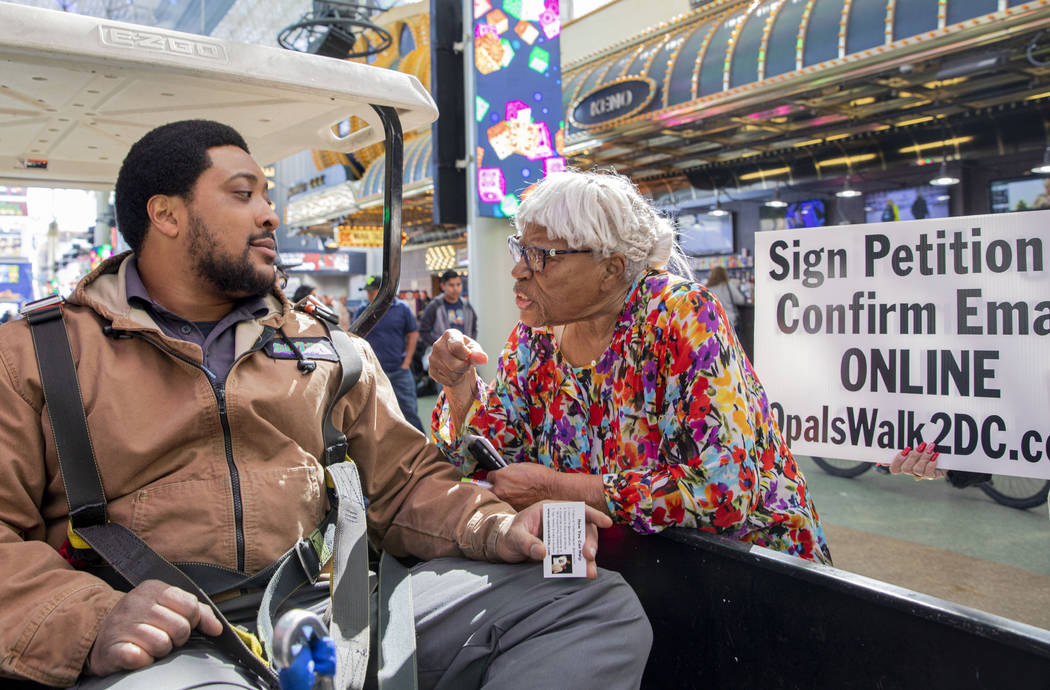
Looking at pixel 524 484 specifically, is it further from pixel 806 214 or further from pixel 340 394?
pixel 806 214

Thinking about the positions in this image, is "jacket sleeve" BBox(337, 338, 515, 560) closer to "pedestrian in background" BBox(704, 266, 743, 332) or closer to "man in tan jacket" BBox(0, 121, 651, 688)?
"man in tan jacket" BBox(0, 121, 651, 688)

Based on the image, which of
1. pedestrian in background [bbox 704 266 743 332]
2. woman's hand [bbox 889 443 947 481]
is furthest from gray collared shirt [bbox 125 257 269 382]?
pedestrian in background [bbox 704 266 743 332]

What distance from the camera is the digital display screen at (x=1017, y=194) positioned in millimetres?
7051

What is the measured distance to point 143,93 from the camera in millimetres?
1987

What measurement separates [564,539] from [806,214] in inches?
334

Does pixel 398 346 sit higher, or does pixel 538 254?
pixel 538 254

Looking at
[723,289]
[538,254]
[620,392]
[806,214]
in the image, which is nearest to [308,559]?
[620,392]

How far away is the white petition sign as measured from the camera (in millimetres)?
1951

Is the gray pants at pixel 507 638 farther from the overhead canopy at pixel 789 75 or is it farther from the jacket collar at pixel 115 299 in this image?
the overhead canopy at pixel 789 75

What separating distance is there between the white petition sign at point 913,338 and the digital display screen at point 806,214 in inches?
278

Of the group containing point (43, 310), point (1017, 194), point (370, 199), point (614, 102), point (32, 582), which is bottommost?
point (32, 582)

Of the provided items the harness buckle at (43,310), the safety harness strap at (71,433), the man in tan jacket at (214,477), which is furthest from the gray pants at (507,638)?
the harness buckle at (43,310)

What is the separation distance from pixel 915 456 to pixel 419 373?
1090 centimetres

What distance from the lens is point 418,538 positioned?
1.93 m
